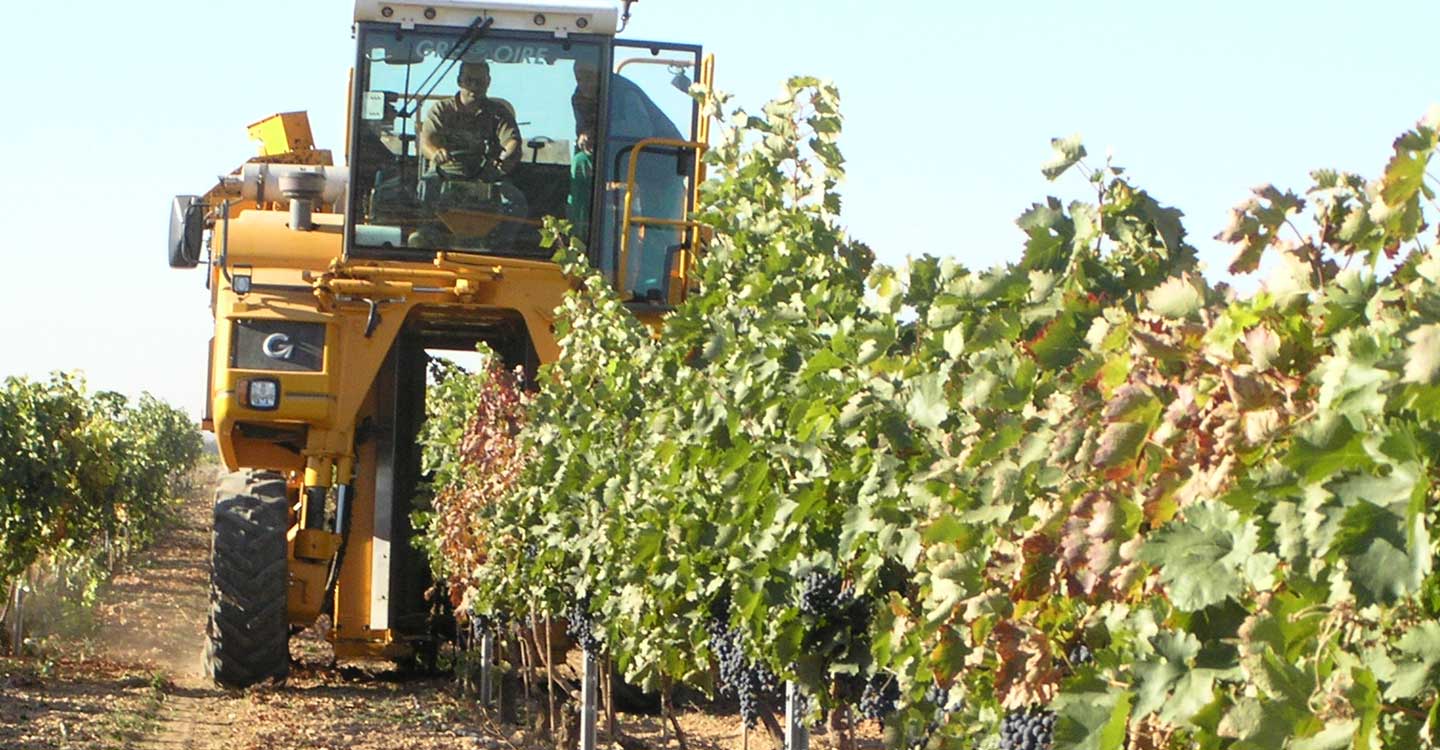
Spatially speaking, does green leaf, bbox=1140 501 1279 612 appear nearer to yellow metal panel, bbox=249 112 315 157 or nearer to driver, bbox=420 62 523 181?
driver, bbox=420 62 523 181

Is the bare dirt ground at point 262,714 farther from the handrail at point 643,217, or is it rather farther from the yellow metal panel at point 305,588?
the handrail at point 643,217

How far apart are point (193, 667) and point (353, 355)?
467cm

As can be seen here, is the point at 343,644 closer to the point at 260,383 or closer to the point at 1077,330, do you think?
the point at 260,383

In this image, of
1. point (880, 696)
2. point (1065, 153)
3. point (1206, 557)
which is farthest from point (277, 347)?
point (1206, 557)

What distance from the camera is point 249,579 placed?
9.49 m

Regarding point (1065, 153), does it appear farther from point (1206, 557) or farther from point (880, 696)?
point (880, 696)

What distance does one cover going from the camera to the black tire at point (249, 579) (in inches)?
374

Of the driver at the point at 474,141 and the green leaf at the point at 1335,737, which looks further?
the driver at the point at 474,141

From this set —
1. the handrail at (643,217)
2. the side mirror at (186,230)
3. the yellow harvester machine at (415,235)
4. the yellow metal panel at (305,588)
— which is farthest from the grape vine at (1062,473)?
the yellow metal panel at (305,588)

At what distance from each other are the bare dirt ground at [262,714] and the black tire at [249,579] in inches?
14.6

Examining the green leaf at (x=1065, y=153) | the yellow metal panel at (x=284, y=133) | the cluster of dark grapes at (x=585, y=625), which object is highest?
the yellow metal panel at (x=284, y=133)

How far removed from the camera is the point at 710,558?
5.02m

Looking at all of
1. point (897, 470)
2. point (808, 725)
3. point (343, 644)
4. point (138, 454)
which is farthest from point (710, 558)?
point (138, 454)

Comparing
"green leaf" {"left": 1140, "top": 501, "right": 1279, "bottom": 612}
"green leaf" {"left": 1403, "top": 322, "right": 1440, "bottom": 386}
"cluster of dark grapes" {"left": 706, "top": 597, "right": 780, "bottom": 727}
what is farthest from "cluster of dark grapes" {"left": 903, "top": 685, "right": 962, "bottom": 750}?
"green leaf" {"left": 1403, "top": 322, "right": 1440, "bottom": 386}
